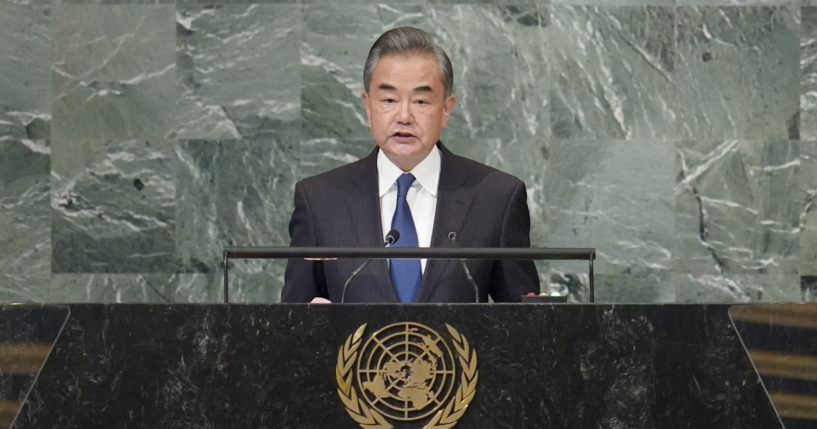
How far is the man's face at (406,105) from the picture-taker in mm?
3910

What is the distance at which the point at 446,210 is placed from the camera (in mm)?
3900

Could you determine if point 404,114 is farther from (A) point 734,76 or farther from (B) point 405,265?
(A) point 734,76

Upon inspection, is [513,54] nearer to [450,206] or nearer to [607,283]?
[607,283]

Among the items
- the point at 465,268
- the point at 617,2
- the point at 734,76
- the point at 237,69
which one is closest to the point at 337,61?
the point at 237,69

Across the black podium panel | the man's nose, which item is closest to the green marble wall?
the man's nose

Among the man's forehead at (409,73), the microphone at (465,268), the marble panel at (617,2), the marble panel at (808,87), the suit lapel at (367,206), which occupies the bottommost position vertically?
the microphone at (465,268)

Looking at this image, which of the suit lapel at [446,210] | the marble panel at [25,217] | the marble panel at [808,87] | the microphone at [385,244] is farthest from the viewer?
the marble panel at [808,87]

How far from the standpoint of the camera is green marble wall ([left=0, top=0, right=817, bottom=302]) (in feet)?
20.1

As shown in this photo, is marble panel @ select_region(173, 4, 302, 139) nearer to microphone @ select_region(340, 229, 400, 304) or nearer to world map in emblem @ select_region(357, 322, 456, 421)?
microphone @ select_region(340, 229, 400, 304)

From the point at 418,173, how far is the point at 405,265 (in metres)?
0.33

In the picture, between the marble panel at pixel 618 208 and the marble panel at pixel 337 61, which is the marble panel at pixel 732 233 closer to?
the marble panel at pixel 618 208

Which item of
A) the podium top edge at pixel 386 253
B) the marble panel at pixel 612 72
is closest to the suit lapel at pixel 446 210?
the podium top edge at pixel 386 253

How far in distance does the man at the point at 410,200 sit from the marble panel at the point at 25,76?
2.54m

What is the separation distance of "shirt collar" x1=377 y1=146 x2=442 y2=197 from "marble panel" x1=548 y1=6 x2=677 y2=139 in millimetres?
2256
